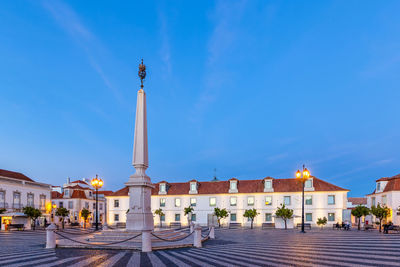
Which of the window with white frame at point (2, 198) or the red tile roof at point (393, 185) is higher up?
the red tile roof at point (393, 185)

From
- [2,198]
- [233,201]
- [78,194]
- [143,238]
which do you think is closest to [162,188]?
[233,201]

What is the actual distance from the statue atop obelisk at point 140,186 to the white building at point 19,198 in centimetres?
2707

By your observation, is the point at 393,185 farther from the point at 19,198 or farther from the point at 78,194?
the point at 78,194

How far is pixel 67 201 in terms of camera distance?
64.7 meters

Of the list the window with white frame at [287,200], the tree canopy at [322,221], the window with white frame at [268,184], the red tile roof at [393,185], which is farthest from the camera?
the window with white frame at [268,184]

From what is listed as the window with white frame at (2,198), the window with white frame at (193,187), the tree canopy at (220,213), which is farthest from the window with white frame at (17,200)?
the tree canopy at (220,213)

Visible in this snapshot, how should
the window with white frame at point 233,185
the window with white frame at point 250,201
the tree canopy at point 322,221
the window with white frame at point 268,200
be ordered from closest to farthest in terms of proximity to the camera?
the tree canopy at point 322,221
the window with white frame at point 268,200
the window with white frame at point 250,201
the window with white frame at point 233,185

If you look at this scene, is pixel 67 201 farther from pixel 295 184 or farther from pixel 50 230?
pixel 50 230

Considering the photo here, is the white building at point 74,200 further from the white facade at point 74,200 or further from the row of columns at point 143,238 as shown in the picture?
the row of columns at point 143,238

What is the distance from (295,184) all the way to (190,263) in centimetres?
4105

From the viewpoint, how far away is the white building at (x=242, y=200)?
46750mm

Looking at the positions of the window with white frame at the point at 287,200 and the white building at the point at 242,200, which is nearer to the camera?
the white building at the point at 242,200

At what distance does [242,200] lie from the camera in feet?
164

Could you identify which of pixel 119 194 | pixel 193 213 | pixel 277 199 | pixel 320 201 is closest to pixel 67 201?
pixel 119 194
